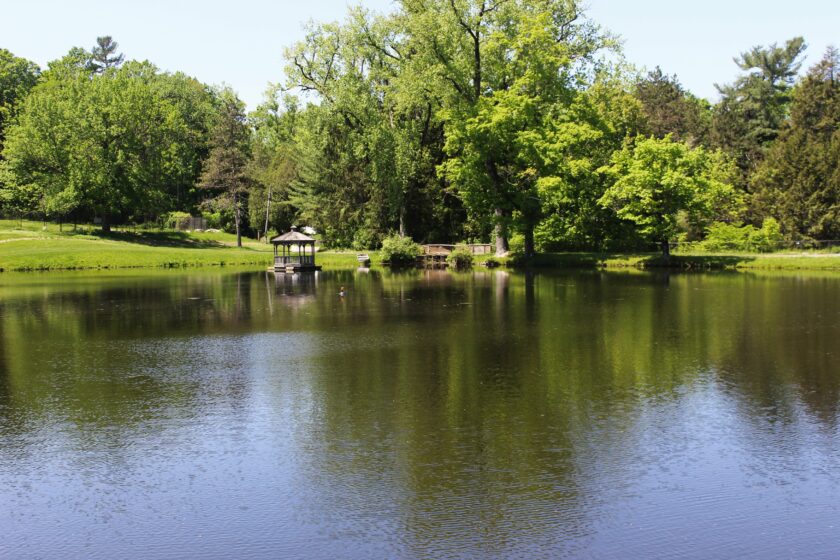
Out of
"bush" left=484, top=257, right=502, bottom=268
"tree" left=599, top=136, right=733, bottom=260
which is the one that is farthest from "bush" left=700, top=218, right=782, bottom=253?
"bush" left=484, top=257, right=502, bottom=268

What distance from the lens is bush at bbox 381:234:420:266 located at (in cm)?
6894

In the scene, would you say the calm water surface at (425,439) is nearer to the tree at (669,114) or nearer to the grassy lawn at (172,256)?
the grassy lawn at (172,256)

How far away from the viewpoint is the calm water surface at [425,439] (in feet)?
32.9

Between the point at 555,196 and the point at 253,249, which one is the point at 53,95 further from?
the point at 555,196

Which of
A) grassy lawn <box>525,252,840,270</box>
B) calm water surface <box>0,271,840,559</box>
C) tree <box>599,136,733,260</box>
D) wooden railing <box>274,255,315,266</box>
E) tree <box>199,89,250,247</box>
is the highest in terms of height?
tree <box>199,89,250,247</box>

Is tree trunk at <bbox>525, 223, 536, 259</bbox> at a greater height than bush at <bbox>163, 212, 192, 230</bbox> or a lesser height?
lesser

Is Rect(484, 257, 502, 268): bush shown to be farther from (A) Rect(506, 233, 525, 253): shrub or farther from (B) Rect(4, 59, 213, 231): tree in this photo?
(B) Rect(4, 59, 213, 231): tree

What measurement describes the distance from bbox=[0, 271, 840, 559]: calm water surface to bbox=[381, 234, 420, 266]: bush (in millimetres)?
39776

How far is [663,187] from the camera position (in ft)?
194

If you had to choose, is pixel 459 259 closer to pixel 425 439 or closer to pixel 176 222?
pixel 176 222

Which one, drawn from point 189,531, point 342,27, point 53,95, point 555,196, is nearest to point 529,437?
point 189,531

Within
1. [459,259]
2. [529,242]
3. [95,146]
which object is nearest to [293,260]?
[459,259]

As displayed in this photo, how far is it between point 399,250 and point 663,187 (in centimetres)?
2292

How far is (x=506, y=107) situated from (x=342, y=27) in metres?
20.4
